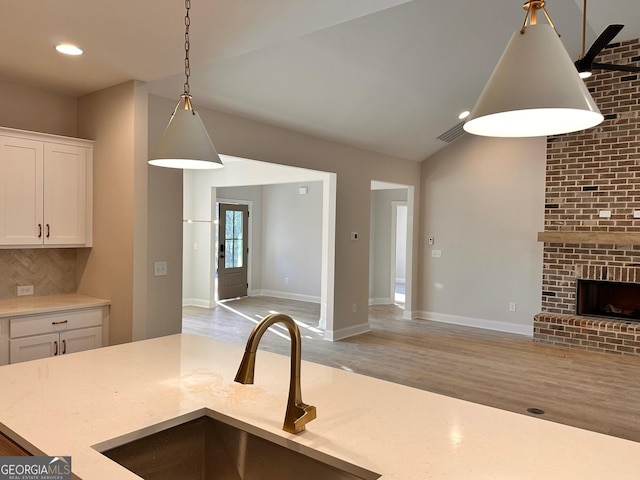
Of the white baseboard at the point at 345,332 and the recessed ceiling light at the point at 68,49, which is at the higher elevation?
the recessed ceiling light at the point at 68,49

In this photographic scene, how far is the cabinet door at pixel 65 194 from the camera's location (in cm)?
374

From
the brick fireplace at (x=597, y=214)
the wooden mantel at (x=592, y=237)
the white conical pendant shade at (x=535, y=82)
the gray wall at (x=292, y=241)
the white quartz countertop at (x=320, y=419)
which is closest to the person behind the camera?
the white conical pendant shade at (x=535, y=82)

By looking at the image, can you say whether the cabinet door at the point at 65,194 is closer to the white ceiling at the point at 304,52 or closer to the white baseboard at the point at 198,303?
the white ceiling at the point at 304,52

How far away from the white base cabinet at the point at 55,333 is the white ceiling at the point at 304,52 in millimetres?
1799

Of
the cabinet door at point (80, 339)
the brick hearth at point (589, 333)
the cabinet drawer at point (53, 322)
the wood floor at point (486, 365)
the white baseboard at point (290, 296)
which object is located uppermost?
the cabinet drawer at point (53, 322)

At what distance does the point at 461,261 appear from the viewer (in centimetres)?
763

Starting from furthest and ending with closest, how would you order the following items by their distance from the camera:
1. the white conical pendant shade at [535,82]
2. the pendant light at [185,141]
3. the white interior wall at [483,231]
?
the white interior wall at [483,231], the pendant light at [185,141], the white conical pendant shade at [535,82]

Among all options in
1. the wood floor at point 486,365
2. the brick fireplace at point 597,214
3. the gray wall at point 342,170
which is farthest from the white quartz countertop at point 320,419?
the brick fireplace at point 597,214

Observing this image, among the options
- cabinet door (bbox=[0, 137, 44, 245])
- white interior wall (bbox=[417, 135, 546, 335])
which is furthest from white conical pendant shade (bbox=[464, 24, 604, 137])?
white interior wall (bbox=[417, 135, 546, 335])

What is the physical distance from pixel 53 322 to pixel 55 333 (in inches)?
3.3

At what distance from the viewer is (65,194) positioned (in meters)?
3.86

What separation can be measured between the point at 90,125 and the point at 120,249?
3.73ft

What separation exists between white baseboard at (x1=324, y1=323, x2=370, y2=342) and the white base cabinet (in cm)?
313

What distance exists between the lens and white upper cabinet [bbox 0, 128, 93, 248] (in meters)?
3.51
